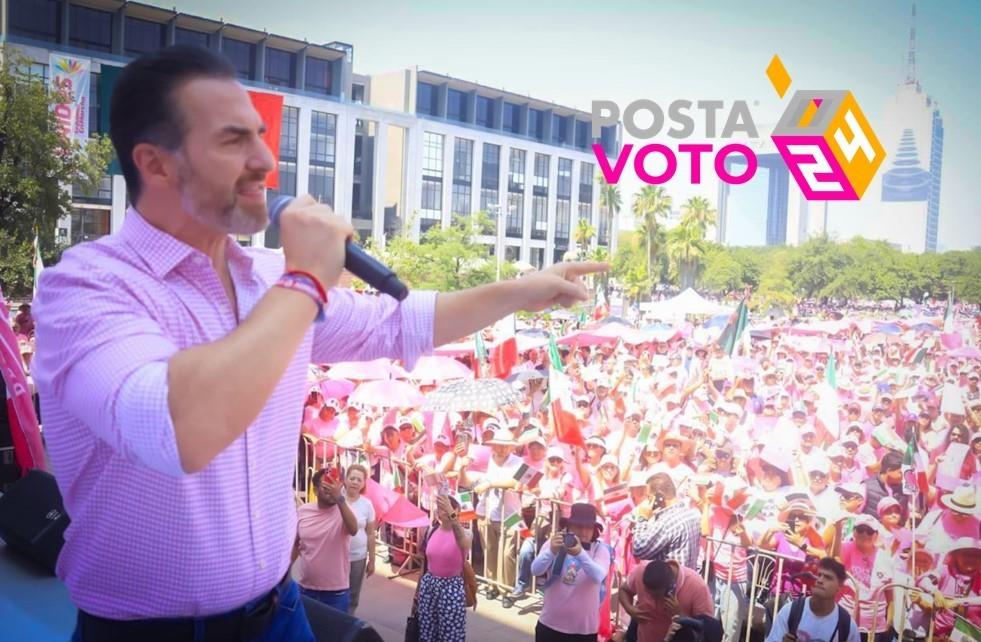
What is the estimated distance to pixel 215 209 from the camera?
36.1 inches

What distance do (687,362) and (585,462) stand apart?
12.0 ft

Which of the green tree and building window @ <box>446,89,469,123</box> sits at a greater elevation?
building window @ <box>446,89,469,123</box>

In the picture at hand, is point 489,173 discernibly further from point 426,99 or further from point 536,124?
point 426,99

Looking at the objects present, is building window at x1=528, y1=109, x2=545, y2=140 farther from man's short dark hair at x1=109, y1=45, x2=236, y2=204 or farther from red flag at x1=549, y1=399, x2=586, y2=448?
man's short dark hair at x1=109, y1=45, x2=236, y2=204

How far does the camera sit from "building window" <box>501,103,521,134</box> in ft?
38.8

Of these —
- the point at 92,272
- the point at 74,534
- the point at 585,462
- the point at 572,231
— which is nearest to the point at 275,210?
the point at 92,272

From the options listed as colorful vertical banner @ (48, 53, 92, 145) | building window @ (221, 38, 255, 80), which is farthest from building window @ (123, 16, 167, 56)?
building window @ (221, 38, 255, 80)

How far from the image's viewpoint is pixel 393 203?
11633 millimetres

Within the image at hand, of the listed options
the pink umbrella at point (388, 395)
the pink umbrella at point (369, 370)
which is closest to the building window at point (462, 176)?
the pink umbrella at point (369, 370)

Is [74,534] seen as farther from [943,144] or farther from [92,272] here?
[943,144]

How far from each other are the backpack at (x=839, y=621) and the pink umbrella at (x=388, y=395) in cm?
364

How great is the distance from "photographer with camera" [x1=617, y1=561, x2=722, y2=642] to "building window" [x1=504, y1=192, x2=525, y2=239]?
794 centimetres

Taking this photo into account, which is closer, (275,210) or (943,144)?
(275,210)

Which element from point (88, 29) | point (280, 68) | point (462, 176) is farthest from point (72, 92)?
point (462, 176)
